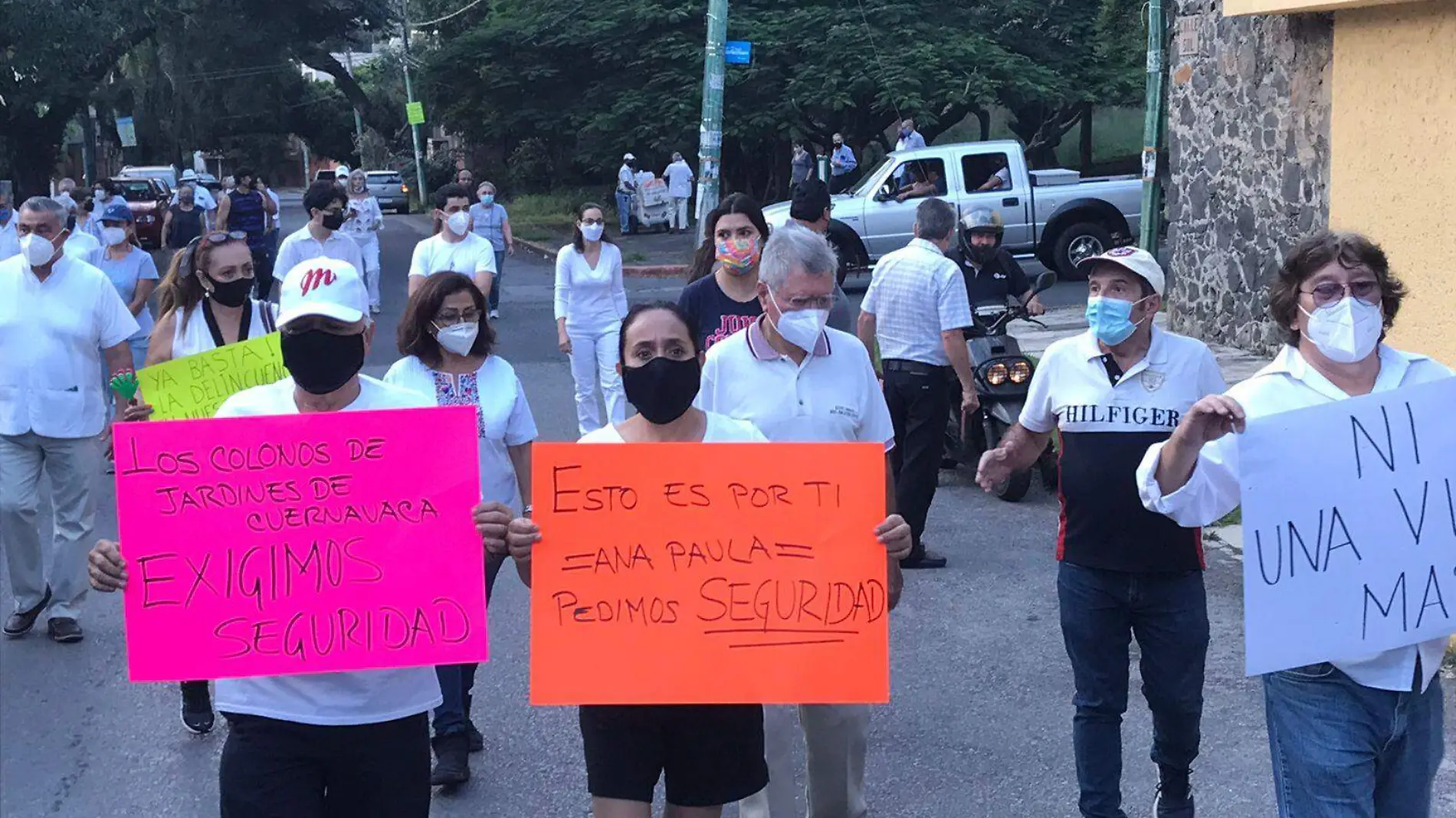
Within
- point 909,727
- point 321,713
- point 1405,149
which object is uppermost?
point 1405,149

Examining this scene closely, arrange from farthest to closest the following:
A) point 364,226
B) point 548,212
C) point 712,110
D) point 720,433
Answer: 1. point 548,212
2. point 712,110
3. point 364,226
4. point 720,433

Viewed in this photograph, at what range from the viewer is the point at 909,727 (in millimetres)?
6152

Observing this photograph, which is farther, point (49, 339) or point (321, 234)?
point (321, 234)

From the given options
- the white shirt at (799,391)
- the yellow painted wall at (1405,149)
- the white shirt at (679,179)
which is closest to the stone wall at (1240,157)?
the yellow painted wall at (1405,149)

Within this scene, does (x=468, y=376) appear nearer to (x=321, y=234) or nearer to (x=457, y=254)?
(x=457, y=254)

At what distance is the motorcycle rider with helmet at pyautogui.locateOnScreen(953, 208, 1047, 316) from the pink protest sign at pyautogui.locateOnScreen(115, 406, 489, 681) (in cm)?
675

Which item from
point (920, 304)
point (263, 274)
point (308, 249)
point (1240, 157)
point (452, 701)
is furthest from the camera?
point (263, 274)

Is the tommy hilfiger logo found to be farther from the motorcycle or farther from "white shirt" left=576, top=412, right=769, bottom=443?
the motorcycle

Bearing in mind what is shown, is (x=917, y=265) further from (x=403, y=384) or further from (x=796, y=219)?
(x=403, y=384)

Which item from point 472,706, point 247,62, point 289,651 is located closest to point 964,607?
point 472,706

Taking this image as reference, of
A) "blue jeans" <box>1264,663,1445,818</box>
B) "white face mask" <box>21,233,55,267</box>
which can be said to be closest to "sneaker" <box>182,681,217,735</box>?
"white face mask" <box>21,233,55,267</box>

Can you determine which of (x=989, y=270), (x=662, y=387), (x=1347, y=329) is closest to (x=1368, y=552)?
(x=1347, y=329)

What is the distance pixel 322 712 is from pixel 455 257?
7949mm

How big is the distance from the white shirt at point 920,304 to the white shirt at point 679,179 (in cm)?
2697
